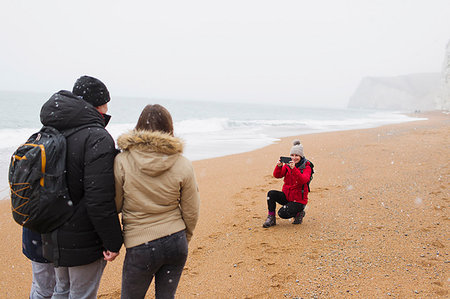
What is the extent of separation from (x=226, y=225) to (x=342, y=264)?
1.82 metres

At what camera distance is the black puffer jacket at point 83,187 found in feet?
5.52

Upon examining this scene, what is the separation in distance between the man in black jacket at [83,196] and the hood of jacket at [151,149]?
12 cm

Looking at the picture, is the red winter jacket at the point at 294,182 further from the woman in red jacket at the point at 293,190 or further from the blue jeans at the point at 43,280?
the blue jeans at the point at 43,280

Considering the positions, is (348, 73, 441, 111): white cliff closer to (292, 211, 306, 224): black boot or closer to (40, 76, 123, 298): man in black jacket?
(292, 211, 306, 224): black boot

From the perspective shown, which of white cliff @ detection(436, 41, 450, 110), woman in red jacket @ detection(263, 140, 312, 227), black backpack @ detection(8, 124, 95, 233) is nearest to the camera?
black backpack @ detection(8, 124, 95, 233)

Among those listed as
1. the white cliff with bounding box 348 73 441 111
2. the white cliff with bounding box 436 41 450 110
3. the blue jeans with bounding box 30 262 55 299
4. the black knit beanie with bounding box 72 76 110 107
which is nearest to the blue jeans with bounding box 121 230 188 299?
the blue jeans with bounding box 30 262 55 299

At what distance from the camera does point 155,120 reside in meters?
1.86

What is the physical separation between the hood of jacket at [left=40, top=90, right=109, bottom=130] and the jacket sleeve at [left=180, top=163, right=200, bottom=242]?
72cm

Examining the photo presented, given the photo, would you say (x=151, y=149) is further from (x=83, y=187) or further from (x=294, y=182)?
(x=294, y=182)

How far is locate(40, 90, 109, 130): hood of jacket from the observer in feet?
5.67

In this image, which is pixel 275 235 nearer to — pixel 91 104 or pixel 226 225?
pixel 226 225

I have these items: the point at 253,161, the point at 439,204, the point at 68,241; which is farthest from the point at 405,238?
the point at 253,161

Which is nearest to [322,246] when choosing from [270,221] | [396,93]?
[270,221]

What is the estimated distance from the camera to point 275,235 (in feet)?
13.1
